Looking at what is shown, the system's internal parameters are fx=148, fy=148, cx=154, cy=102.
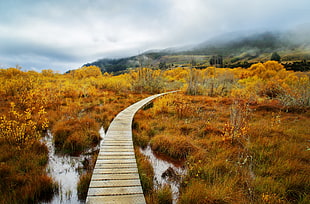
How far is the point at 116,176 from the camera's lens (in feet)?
9.73

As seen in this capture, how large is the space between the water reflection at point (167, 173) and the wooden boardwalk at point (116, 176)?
722 mm

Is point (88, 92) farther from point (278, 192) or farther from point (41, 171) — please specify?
point (278, 192)

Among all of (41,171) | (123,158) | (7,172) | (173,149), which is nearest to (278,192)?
(173,149)

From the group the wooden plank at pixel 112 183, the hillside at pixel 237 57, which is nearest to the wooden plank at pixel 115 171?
the wooden plank at pixel 112 183

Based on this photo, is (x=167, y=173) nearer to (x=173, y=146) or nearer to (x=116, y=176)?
(x=173, y=146)

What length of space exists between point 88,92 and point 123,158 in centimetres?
1176

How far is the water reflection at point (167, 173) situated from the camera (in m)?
3.39

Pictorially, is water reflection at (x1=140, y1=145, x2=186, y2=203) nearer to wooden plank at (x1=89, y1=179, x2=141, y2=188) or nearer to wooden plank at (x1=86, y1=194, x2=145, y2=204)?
wooden plank at (x1=89, y1=179, x2=141, y2=188)

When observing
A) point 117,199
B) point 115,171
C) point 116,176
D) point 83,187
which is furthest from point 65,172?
point 117,199

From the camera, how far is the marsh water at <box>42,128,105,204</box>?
2986mm

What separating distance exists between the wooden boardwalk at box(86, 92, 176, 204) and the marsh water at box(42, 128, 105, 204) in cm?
65

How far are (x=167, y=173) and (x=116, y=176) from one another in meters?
1.48

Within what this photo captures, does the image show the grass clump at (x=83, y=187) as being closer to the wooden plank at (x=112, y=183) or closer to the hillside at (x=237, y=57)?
the wooden plank at (x=112, y=183)

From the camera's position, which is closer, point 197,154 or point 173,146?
point 197,154
